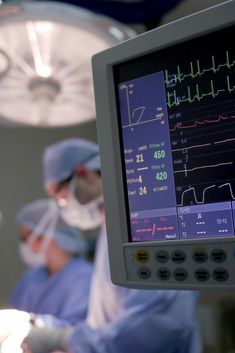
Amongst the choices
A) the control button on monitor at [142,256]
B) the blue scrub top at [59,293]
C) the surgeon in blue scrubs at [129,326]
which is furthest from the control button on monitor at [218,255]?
the blue scrub top at [59,293]

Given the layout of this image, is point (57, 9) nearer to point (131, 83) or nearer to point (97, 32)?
point (97, 32)

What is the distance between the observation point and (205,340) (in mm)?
2430

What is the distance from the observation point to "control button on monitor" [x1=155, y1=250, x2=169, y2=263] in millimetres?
683

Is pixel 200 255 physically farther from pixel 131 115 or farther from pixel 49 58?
pixel 49 58

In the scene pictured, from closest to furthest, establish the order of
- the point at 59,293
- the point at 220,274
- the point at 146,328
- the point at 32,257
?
the point at 220,274, the point at 146,328, the point at 59,293, the point at 32,257

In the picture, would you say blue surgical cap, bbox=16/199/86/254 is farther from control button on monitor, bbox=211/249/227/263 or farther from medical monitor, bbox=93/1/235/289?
control button on monitor, bbox=211/249/227/263

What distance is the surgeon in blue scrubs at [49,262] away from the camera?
2107 millimetres

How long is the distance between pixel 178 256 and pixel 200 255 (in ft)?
0.11

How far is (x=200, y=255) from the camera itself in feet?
2.15

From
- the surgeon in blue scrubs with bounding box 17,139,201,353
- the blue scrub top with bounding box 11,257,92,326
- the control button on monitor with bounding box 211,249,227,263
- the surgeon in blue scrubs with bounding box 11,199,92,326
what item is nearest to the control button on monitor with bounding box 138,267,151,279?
the control button on monitor with bounding box 211,249,227,263

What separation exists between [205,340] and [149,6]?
1.66 metres

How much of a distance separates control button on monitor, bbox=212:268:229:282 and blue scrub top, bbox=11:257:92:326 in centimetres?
114

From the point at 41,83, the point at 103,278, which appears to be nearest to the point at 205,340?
the point at 103,278

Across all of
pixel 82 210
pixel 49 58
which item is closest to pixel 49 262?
pixel 82 210
